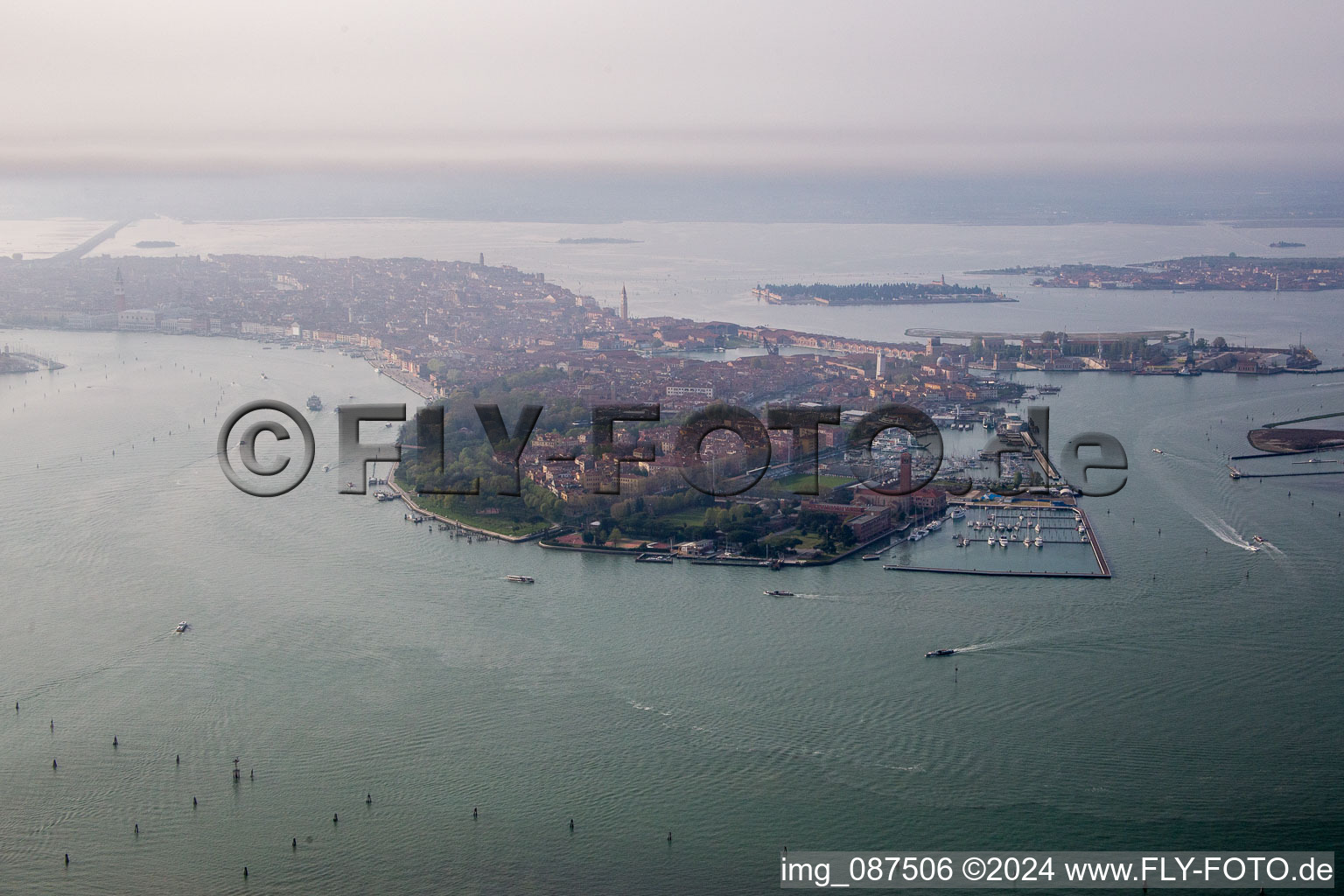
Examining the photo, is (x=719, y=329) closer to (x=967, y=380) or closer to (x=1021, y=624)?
(x=967, y=380)

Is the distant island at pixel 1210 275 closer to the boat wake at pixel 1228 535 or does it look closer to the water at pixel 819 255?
the water at pixel 819 255

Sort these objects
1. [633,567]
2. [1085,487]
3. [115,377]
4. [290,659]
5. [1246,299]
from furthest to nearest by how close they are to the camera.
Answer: [1246,299] → [115,377] → [1085,487] → [633,567] → [290,659]

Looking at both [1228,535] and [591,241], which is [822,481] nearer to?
[1228,535]

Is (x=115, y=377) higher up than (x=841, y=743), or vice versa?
(x=115, y=377)

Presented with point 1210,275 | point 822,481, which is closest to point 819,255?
point 1210,275

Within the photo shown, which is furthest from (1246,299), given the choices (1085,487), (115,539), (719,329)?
(115,539)
